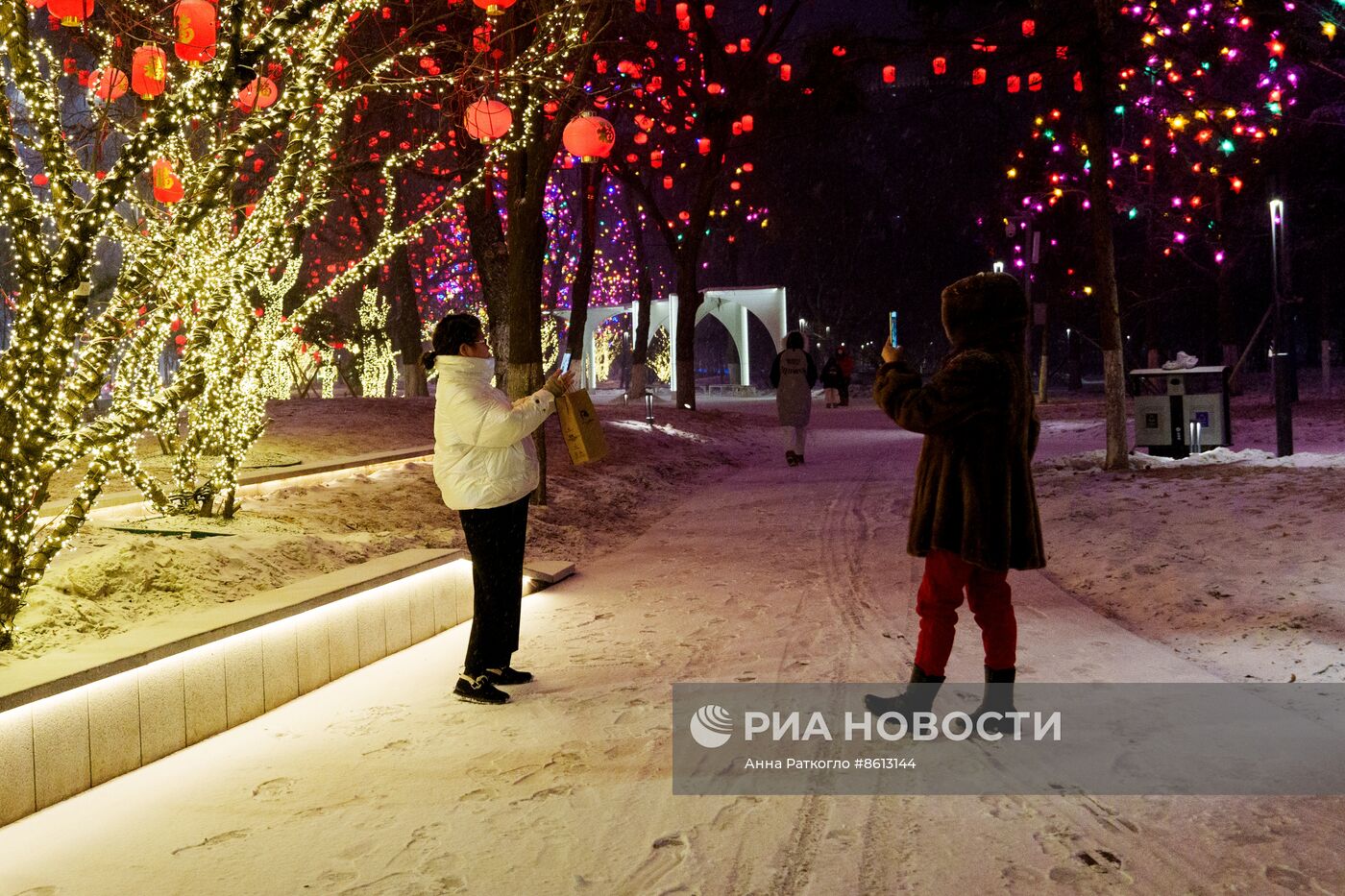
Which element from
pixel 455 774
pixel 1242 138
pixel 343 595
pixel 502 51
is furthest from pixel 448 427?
pixel 1242 138

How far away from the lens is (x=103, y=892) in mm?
3352

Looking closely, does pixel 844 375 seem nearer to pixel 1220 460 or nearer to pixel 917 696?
pixel 1220 460

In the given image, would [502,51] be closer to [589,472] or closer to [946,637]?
[589,472]

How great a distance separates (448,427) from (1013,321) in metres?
2.57

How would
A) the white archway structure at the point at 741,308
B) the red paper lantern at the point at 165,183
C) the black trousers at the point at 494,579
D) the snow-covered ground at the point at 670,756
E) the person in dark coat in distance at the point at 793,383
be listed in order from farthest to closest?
the white archway structure at the point at 741,308, the person in dark coat in distance at the point at 793,383, the red paper lantern at the point at 165,183, the black trousers at the point at 494,579, the snow-covered ground at the point at 670,756

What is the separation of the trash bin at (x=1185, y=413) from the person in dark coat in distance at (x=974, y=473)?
36.3 feet

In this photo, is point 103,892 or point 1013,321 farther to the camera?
point 1013,321

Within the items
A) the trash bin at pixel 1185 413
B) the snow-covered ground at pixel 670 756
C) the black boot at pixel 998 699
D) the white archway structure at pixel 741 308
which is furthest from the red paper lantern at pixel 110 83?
the white archway structure at pixel 741 308

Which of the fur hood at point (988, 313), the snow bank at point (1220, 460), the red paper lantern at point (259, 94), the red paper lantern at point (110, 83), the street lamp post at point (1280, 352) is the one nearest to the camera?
the fur hood at point (988, 313)

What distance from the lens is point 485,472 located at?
5391 mm

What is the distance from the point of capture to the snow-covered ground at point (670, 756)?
3.40 metres

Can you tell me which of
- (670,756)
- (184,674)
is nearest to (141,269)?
(184,674)

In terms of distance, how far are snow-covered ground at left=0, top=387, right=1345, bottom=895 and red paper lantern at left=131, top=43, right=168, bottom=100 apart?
3217mm

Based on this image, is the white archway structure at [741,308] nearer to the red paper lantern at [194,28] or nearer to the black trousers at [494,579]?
the red paper lantern at [194,28]
